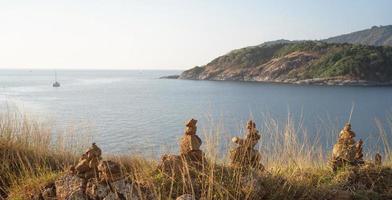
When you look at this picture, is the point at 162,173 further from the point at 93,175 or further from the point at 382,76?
the point at 382,76

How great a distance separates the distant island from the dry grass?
104870 millimetres

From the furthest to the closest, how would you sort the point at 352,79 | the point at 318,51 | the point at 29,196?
1. the point at 318,51
2. the point at 352,79
3. the point at 29,196

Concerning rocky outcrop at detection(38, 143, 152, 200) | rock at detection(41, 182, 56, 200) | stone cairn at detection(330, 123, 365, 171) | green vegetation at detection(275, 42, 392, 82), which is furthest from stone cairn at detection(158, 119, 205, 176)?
green vegetation at detection(275, 42, 392, 82)

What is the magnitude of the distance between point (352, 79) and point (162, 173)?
357ft

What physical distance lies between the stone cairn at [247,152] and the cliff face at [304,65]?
106 m

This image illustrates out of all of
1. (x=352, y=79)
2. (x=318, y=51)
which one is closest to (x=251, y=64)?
(x=318, y=51)

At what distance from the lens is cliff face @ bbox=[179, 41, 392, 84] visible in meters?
110

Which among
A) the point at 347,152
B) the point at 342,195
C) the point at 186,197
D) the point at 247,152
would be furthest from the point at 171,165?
the point at 347,152

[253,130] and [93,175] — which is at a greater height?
[253,130]

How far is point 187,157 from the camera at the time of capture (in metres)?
5.27

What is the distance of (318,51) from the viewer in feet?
441

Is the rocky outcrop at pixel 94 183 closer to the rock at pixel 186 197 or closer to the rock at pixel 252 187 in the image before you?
the rock at pixel 186 197

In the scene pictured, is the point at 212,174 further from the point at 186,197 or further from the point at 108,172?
the point at 108,172

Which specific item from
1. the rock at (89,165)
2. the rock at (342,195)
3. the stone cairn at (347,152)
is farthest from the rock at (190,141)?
the stone cairn at (347,152)
